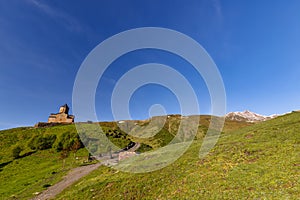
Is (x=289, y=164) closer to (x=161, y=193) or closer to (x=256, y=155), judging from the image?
(x=256, y=155)

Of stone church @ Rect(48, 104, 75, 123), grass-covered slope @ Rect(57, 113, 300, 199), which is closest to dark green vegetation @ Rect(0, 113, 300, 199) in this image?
grass-covered slope @ Rect(57, 113, 300, 199)

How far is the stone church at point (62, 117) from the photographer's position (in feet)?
514

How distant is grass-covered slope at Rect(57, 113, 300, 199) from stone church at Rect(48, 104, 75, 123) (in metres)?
144

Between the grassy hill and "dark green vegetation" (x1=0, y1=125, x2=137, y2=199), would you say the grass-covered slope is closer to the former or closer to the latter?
the grassy hill

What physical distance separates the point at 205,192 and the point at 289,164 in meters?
8.70

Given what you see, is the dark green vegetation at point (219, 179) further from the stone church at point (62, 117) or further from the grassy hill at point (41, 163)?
the stone church at point (62, 117)

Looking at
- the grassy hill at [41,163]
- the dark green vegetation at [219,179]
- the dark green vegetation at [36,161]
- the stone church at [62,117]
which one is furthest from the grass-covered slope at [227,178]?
the stone church at [62,117]

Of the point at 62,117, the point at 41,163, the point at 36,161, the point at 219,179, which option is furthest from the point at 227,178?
the point at 62,117

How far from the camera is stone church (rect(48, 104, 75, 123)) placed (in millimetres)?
156625

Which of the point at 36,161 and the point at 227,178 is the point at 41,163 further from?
the point at 227,178

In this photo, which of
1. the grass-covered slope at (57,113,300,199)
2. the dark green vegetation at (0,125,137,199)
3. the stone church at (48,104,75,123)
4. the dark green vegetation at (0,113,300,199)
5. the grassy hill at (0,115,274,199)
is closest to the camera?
the grass-covered slope at (57,113,300,199)

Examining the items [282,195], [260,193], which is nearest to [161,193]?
[260,193]

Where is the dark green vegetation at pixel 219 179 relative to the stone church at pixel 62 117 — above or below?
below

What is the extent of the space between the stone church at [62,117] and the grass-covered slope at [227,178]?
5673 inches
